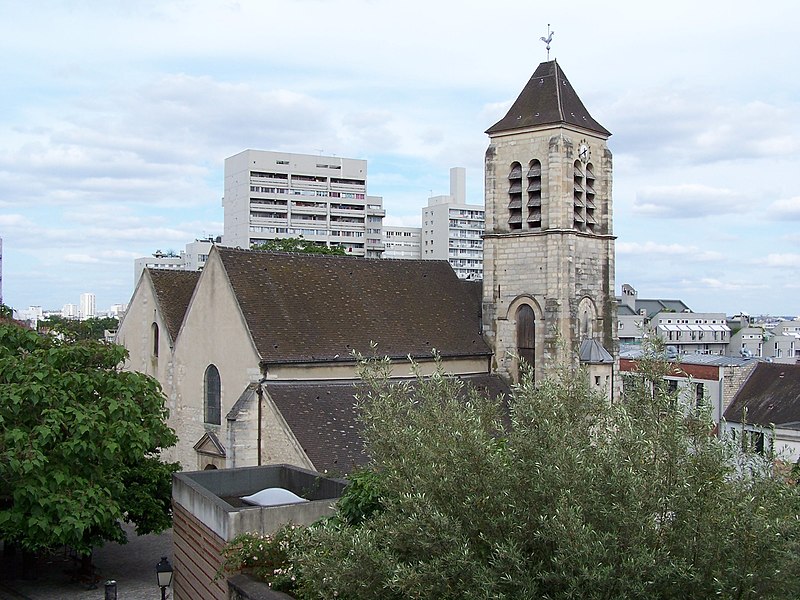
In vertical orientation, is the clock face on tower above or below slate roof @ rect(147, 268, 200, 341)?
above

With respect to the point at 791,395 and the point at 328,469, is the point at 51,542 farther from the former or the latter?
the point at 791,395

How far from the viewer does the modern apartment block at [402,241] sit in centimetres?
14450

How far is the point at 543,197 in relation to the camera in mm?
30359

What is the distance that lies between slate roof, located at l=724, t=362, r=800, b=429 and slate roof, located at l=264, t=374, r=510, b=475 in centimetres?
1886

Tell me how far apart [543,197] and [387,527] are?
76.2 ft

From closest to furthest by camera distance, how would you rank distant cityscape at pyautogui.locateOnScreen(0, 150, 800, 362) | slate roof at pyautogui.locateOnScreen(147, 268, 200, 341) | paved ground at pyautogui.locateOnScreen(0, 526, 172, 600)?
paved ground at pyautogui.locateOnScreen(0, 526, 172, 600), slate roof at pyautogui.locateOnScreen(147, 268, 200, 341), distant cityscape at pyautogui.locateOnScreen(0, 150, 800, 362)

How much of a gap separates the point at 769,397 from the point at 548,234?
16.4 metres

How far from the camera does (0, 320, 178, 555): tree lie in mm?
Answer: 17891

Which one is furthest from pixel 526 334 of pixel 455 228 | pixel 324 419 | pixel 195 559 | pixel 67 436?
pixel 455 228

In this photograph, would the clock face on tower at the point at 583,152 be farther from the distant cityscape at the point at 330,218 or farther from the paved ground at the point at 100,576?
the distant cityscape at the point at 330,218

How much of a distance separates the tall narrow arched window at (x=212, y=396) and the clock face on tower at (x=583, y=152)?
14.9m

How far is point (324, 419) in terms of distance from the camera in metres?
24.3

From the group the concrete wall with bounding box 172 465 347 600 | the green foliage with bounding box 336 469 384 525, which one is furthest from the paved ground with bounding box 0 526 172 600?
the green foliage with bounding box 336 469 384 525

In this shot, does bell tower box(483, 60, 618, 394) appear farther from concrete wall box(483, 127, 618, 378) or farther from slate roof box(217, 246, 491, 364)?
slate roof box(217, 246, 491, 364)
